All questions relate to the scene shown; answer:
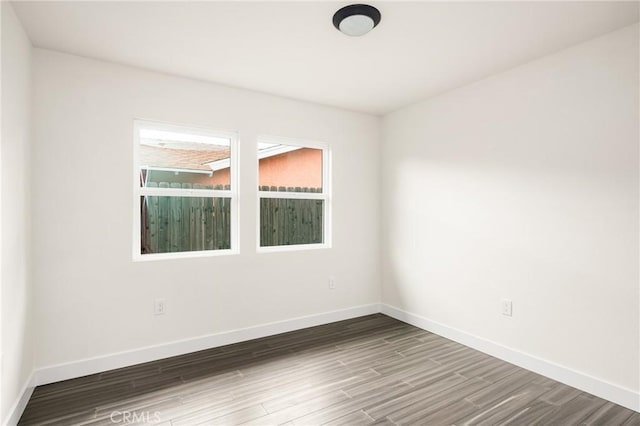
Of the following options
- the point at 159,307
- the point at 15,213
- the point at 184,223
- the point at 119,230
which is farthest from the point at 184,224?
the point at 15,213

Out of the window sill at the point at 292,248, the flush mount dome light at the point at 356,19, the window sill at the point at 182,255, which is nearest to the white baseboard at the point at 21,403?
the window sill at the point at 182,255

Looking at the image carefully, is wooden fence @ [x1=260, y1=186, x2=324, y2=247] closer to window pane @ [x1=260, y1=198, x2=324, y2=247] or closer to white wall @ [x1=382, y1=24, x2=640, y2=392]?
window pane @ [x1=260, y1=198, x2=324, y2=247]

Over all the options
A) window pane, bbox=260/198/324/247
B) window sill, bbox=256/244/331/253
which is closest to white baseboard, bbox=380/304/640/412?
window sill, bbox=256/244/331/253

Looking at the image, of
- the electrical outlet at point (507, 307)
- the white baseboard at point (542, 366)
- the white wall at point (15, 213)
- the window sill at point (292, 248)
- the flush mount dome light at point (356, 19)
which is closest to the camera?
the white wall at point (15, 213)

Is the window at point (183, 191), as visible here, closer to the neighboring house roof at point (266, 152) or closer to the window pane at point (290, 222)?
the neighboring house roof at point (266, 152)

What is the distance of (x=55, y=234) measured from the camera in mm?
2555

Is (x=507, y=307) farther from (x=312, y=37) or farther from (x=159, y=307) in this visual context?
(x=159, y=307)

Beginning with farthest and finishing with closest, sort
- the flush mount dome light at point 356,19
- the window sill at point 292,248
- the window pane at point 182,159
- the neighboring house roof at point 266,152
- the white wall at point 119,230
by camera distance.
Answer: the window sill at point 292,248
the neighboring house roof at point 266,152
the window pane at point 182,159
the white wall at point 119,230
the flush mount dome light at point 356,19

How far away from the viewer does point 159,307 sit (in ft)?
9.59

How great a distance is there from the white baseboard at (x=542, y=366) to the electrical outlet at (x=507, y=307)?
Result: 0.97 feet

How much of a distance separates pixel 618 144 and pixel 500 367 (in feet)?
6.20

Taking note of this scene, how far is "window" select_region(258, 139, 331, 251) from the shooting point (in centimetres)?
360

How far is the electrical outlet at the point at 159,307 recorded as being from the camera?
2.91m

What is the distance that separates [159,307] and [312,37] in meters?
2.51
